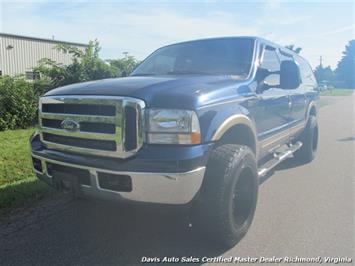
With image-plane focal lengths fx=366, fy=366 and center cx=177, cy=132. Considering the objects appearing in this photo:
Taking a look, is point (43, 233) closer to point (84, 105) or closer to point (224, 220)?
point (84, 105)

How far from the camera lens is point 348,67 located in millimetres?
85125

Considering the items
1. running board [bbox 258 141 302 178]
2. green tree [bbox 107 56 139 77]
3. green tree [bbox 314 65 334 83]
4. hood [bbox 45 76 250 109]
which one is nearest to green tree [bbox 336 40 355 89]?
green tree [bbox 314 65 334 83]

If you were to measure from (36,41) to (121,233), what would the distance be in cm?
2603

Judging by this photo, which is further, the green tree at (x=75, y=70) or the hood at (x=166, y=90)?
the green tree at (x=75, y=70)

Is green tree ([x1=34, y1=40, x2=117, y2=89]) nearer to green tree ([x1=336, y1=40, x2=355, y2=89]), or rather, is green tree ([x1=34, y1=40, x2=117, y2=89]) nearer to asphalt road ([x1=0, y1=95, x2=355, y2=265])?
asphalt road ([x1=0, y1=95, x2=355, y2=265])

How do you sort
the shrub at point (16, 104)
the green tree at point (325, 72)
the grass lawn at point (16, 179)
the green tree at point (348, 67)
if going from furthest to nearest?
the green tree at point (325, 72) < the green tree at point (348, 67) < the shrub at point (16, 104) < the grass lawn at point (16, 179)

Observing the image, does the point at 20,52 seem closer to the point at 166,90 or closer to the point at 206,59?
the point at 206,59

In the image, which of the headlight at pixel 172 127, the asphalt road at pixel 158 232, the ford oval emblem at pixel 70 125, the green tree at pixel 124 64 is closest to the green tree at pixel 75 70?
the green tree at pixel 124 64

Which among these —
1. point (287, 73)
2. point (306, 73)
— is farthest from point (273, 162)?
point (306, 73)

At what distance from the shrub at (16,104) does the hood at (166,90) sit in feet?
22.9

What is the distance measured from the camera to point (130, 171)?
2.83m

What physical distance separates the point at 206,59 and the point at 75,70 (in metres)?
8.02

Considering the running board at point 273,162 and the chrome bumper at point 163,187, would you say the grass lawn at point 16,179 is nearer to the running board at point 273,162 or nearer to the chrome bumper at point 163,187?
the chrome bumper at point 163,187

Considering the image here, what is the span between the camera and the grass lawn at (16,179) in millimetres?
4527
